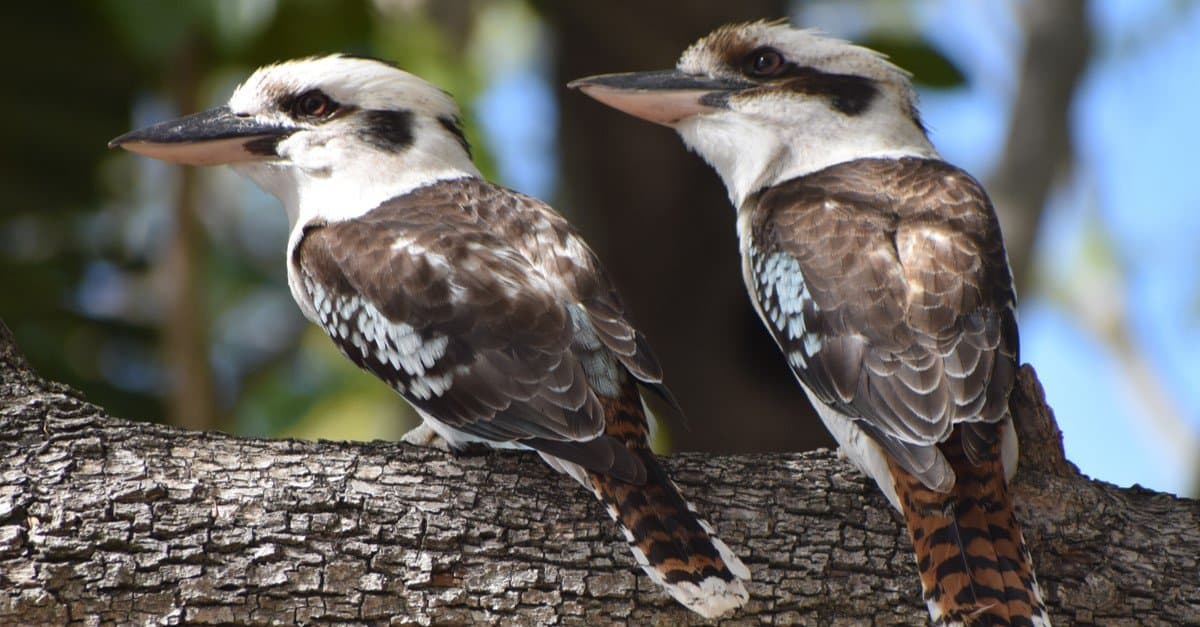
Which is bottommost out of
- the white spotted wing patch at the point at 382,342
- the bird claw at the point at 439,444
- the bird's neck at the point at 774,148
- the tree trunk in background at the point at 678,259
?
the bird claw at the point at 439,444

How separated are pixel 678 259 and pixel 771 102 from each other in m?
3.40

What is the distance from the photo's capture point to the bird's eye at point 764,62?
4020 mm

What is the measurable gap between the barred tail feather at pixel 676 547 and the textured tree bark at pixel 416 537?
0.09 meters

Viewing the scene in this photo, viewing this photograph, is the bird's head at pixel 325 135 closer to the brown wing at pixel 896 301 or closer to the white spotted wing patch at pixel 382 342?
the white spotted wing patch at pixel 382 342

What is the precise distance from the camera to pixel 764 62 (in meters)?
4.03

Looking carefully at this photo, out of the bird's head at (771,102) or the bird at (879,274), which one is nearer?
the bird at (879,274)

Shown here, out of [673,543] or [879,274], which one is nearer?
[673,543]

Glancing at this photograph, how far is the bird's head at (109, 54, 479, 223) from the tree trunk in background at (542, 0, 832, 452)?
3.17m

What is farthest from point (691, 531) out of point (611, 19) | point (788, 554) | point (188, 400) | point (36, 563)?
point (611, 19)

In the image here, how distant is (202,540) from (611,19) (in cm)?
427

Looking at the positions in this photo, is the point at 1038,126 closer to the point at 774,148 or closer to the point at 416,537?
the point at 774,148

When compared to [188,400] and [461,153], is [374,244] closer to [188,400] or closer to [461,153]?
[461,153]

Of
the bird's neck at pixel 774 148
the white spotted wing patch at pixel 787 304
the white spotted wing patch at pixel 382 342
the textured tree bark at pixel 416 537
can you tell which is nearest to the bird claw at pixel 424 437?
the white spotted wing patch at pixel 382 342

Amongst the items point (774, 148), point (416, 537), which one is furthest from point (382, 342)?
point (774, 148)
